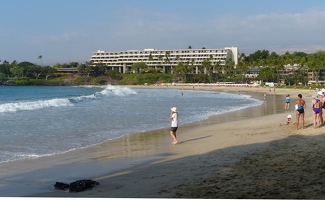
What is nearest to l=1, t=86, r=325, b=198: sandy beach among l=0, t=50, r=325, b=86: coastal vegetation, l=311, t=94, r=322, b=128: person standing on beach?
l=311, t=94, r=322, b=128: person standing on beach

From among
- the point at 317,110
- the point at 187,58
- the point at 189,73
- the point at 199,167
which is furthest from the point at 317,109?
the point at 189,73

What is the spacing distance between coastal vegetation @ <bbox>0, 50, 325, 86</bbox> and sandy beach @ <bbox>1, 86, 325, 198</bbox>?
64.2 metres

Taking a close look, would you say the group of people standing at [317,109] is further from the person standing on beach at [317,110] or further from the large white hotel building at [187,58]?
the large white hotel building at [187,58]

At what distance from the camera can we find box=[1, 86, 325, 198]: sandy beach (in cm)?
637

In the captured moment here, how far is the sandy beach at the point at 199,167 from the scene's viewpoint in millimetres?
6367

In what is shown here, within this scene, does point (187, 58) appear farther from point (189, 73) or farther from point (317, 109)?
point (317, 109)

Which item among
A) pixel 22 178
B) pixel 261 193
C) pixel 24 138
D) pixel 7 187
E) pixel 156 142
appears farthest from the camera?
pixel 24 138

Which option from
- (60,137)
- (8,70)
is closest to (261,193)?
(60,137)

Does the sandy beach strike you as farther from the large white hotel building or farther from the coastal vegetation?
the large white hotel building

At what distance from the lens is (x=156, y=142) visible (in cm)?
1355

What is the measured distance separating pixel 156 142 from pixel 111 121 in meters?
7.75

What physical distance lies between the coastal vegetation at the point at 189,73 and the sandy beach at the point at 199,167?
211ft

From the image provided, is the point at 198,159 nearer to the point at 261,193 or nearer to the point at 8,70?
the point at 261,193

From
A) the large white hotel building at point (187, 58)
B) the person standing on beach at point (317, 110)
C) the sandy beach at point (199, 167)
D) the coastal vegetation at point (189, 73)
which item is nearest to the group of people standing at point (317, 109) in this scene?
the person standing on beach at point (317, 110)
